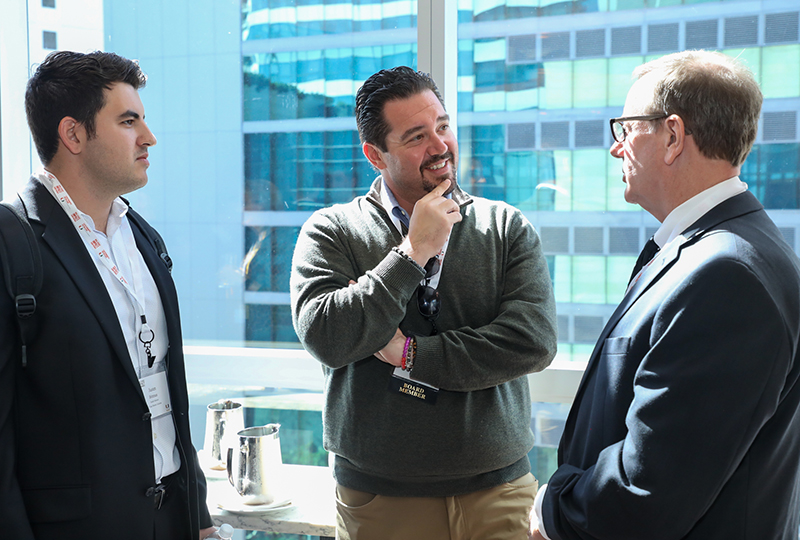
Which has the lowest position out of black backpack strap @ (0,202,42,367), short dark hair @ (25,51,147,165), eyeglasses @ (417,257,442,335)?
eyeglasses @ (417,257,442,335)

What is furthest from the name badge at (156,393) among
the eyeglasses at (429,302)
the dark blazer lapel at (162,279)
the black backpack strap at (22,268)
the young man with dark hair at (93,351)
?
the eyeglasses at (429,302)

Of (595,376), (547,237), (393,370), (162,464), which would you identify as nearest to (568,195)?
(547,237)

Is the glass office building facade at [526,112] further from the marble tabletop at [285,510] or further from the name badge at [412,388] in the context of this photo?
the name badge at [412,388]

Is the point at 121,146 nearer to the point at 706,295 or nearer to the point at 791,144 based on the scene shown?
the point at 706,295

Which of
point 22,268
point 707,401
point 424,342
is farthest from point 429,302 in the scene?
point 22,268

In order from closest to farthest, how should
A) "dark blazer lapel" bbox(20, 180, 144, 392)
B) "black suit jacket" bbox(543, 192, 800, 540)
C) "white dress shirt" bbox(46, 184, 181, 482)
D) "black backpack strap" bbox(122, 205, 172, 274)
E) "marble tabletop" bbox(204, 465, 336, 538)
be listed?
"black suit jacket" bbox(543, 192, 800, 540), "dark blazer lapel" bbox(20, 180, 144, 392), "white dress shirt" bbox(46, 184, 181, 482), "black backpack strap" bbox(122, 205, 172, 274), "marble tabletop" bbox(204, 465, 336, 538)

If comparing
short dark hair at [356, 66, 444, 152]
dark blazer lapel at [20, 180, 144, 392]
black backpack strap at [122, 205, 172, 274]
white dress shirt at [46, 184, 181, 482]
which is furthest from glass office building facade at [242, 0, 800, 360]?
dark blazer lapel at [20, 180, 144, 392]

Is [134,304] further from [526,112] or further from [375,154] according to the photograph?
[526,112]

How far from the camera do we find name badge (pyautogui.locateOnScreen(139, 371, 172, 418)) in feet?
5.57

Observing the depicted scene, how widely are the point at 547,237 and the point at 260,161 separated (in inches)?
56.4

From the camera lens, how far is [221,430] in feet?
8.34

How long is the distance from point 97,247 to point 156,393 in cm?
43

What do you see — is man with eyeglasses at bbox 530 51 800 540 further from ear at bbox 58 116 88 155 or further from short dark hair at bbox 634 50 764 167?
ear at bbox 58 116 88 155

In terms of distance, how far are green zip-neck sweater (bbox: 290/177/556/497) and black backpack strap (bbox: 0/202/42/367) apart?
677 mm
